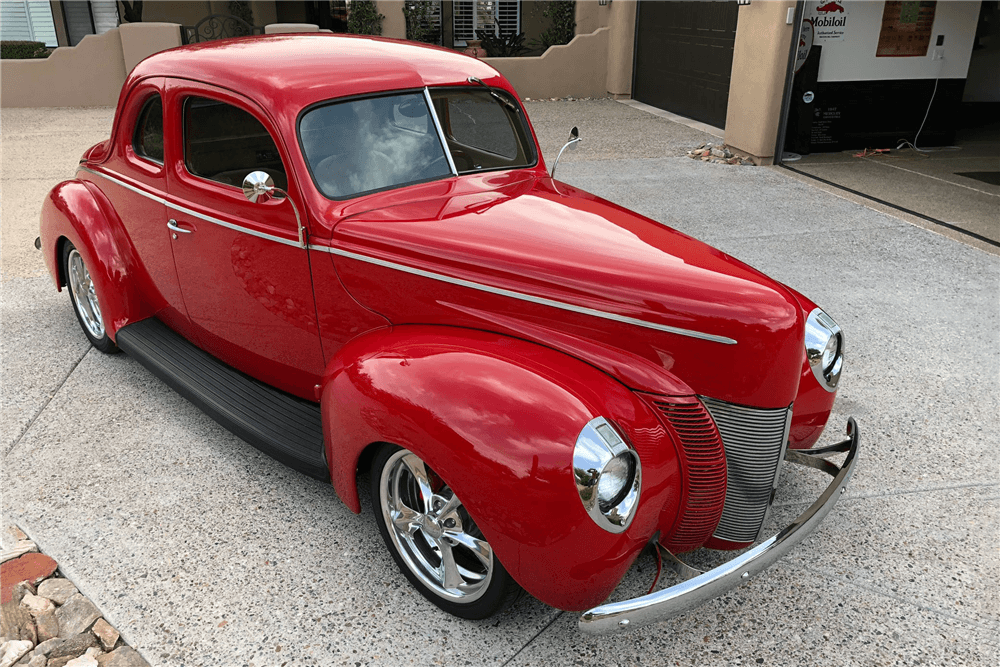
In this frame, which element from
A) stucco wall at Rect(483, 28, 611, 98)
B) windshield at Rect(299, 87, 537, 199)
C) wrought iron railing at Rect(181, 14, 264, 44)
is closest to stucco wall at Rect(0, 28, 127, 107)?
wrought iron railing at Rect(181, 14, 264, 44)

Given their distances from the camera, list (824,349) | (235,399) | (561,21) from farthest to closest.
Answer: (561,21) → (235,399) → (824,349)

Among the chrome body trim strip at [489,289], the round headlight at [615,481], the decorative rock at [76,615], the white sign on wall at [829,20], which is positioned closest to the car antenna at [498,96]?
the chrome body trim strip at [489,289]

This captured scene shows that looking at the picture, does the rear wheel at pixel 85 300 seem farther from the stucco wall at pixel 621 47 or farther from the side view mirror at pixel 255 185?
the stucco wall at pixel 621 47

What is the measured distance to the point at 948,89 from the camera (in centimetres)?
1005

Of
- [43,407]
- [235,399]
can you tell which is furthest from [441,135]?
[43,407]

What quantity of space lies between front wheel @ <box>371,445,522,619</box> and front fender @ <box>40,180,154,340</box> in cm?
217

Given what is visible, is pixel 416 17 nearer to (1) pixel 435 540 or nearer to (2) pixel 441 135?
(2) pixel 441 135

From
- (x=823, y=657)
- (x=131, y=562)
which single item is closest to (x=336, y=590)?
(x=131, y=562)

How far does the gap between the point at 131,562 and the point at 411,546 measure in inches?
43.1

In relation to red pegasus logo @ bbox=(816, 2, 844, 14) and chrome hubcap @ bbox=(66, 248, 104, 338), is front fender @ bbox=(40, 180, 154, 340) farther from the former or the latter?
red pegasus logo @ bbox=(816, 2, 844, 14)

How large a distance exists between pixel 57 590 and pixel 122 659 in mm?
481

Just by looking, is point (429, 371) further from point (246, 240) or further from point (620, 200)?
point (620, 200)

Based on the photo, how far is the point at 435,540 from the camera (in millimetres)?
2631

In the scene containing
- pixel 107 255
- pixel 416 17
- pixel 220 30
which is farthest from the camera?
pixel 220 30
